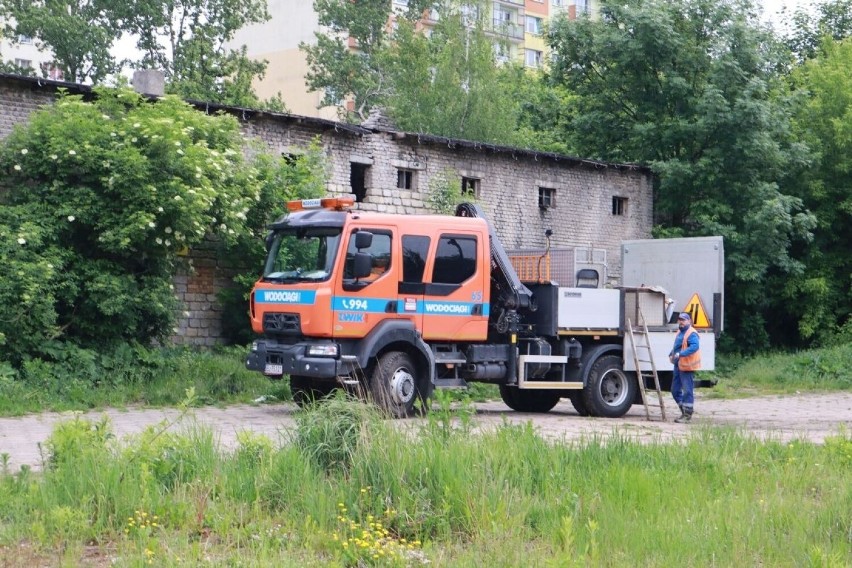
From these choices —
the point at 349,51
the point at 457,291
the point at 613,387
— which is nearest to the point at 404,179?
the point at 613,387

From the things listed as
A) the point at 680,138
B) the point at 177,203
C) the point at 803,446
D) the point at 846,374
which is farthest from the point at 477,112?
the point at 803,446

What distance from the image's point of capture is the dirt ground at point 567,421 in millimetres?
12031

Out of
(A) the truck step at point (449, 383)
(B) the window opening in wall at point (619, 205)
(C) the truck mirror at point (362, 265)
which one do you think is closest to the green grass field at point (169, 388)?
(A) the truck step at point (449, 383)

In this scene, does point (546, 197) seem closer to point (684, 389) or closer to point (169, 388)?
point (684, 389)

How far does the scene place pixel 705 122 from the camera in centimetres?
2930

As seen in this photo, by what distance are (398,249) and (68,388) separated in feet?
17.7

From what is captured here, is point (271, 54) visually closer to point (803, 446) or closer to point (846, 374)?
point (846, 374)

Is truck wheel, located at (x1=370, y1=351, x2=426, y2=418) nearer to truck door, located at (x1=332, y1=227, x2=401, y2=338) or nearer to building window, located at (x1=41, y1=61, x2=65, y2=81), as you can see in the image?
truck door, located at (x1=332, y1=227, x2=401, y2=338)

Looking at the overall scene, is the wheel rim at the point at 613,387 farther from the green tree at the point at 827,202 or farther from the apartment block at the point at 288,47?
Answer: the apartment block at the point at 288,47

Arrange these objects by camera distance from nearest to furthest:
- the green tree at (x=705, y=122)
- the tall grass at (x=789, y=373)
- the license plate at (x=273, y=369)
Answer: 1. the license plate at (x=273, y=369)
2. the tall grass at (x=789, y=373)
3. the green tree at (x=705, y=122)

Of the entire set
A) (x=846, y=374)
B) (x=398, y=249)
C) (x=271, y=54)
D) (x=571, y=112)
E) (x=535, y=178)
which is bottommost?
(x=846, y=374)

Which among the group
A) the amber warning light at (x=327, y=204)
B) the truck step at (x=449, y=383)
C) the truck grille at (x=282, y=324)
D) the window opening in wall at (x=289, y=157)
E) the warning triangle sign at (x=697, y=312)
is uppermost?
the window opening in wall at (x=289, y=157)

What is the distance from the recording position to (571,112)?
37031 millimetres

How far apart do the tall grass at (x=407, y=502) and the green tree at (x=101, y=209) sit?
9.26 m
